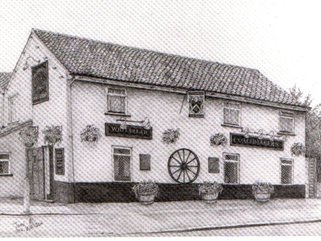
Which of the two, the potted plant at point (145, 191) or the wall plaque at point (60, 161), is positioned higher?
the wall plaque at point (60, 161)

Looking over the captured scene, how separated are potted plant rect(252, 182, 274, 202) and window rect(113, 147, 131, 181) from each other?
15.5 ft

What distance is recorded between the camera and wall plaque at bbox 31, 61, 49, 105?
56.9 feet

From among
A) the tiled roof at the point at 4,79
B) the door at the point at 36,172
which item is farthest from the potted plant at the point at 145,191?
the tiled roof at the point at 4,79

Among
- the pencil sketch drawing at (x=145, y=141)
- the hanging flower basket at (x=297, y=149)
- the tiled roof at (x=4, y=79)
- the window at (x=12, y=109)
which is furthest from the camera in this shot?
the hanging flower basket at (x=297, y=149)

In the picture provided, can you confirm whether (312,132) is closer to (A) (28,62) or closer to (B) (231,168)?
(B) (231,168)

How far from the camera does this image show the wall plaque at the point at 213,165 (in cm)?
1881

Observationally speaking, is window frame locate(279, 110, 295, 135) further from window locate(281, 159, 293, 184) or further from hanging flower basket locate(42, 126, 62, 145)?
hanging flower basket locate(42, 126, 62, 145)

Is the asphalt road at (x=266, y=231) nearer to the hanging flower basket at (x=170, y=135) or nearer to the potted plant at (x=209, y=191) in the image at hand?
the potted plant at (x=209, y=191)

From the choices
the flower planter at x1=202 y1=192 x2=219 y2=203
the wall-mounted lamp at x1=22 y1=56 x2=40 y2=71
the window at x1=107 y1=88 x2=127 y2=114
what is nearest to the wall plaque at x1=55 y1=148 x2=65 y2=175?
the window at x1=107 y1=88 x2=127 y2=114

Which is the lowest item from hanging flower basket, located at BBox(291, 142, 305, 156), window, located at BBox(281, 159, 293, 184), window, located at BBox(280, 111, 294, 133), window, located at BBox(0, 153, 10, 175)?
window, located at BBox(281, 159, 293, 184)

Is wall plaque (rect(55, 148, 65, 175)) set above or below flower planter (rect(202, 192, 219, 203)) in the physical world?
above

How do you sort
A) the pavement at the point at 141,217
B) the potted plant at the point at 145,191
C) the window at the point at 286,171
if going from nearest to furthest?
1. the pavement at the point at 141,217
2. the potted plant at the point at 145,191
3. the window at the point at 286,171

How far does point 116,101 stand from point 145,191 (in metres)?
2.92

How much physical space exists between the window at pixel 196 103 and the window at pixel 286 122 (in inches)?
150
